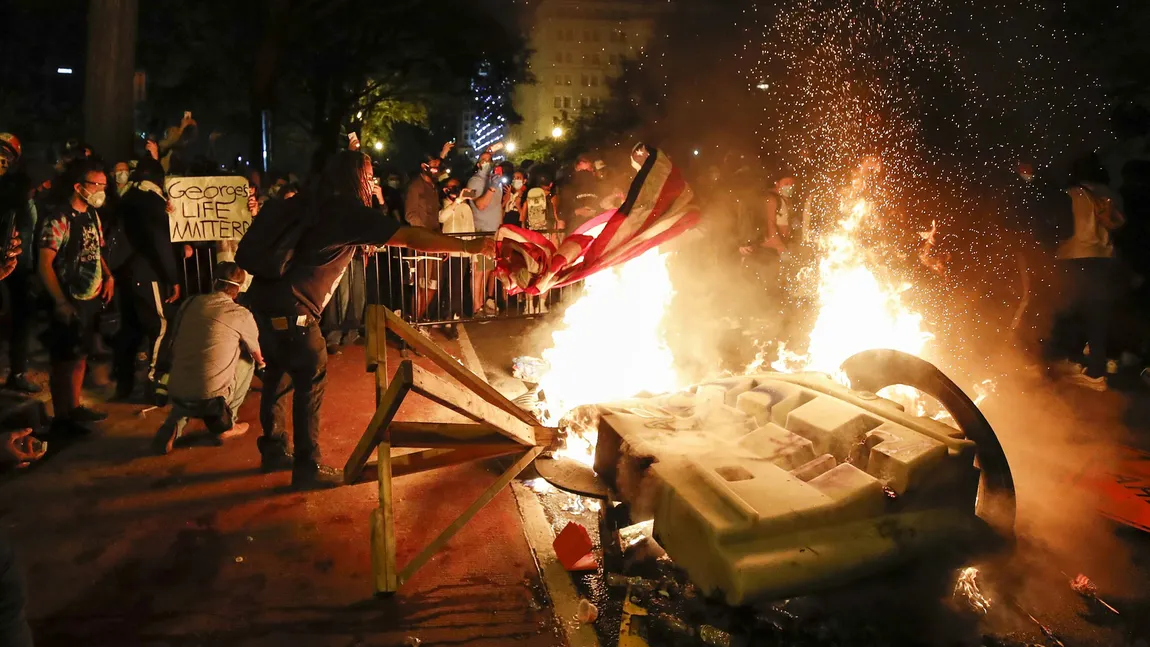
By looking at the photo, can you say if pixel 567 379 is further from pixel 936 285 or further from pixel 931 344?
pixel 936 285

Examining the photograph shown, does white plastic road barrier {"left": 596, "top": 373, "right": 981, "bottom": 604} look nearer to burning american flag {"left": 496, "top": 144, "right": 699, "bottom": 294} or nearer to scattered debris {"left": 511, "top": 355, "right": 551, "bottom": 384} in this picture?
burning american flag {"left": 496, "top": 144, "right": 699, "bottom": 294}

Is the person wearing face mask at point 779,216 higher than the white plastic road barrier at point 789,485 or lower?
higher

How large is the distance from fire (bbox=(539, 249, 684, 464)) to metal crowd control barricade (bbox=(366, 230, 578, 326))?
6.85ft

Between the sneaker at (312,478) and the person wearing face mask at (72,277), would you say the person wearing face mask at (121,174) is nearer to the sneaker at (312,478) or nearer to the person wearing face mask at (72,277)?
the person wearing face mask at (72,277)

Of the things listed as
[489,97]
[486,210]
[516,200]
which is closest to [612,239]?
[486,210]

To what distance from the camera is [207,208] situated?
8.43 meters

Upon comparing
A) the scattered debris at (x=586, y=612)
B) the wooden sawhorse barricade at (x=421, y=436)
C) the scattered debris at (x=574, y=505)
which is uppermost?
the wooden sawhorse barricade at (x=421, y=436)

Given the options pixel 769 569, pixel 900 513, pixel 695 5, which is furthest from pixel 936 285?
pixel 695 5

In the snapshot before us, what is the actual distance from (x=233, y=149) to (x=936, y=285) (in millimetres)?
54550

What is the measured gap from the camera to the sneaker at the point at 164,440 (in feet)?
19.5

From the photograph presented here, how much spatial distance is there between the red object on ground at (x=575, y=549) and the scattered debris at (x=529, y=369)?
3496 millimetres

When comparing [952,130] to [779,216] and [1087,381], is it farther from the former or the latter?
[1087,381]

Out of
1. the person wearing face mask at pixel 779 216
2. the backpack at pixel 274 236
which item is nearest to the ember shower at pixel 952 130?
the person wearing face mask at pixel 779 216

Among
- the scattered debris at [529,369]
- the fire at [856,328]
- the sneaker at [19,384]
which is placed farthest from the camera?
the scattered debris at [529,369]
